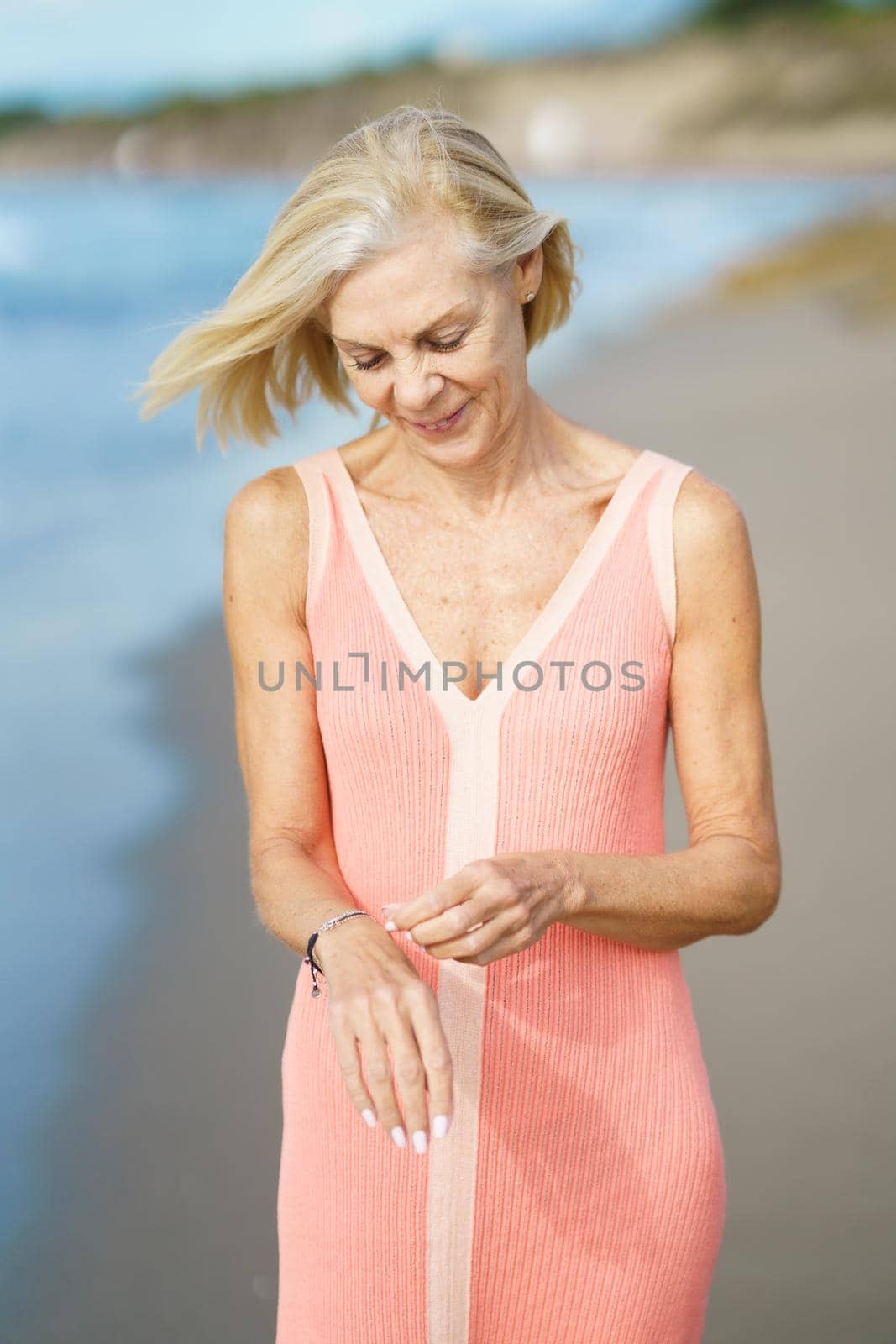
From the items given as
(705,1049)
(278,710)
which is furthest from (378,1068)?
(705,1049)

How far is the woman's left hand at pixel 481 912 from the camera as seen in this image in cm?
132

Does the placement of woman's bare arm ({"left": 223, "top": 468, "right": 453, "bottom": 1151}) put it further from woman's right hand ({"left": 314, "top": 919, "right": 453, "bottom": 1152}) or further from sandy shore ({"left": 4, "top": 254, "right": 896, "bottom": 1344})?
sandy shore ({"left": 4, "top": 254, "right": 896, "bottom": 1344})

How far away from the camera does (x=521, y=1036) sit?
5.12 ft

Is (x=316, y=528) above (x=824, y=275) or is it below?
below

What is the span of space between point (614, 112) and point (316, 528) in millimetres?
6077

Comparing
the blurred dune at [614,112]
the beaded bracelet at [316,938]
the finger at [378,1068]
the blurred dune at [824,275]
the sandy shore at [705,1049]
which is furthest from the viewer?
the blurred dune at [824,275]

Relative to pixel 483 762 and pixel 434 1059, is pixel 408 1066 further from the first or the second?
pixel 483 762

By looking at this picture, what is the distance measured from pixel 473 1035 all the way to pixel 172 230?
5.54 metres

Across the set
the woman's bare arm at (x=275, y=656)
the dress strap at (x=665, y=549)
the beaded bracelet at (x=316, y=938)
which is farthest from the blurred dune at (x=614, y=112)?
the beaded bracelet at (x=316, y=938)

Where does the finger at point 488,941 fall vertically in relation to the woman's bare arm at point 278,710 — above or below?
below

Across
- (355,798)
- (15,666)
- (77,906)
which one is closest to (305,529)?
(355,798)

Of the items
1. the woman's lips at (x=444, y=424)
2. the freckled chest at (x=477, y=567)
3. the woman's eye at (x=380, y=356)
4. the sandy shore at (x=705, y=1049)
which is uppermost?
the woman's eye at (x=380, y=356)

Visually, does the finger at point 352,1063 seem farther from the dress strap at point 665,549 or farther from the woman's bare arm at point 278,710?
the dress strap at point 665,549

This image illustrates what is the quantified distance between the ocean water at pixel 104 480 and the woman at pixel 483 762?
4.87 feet
